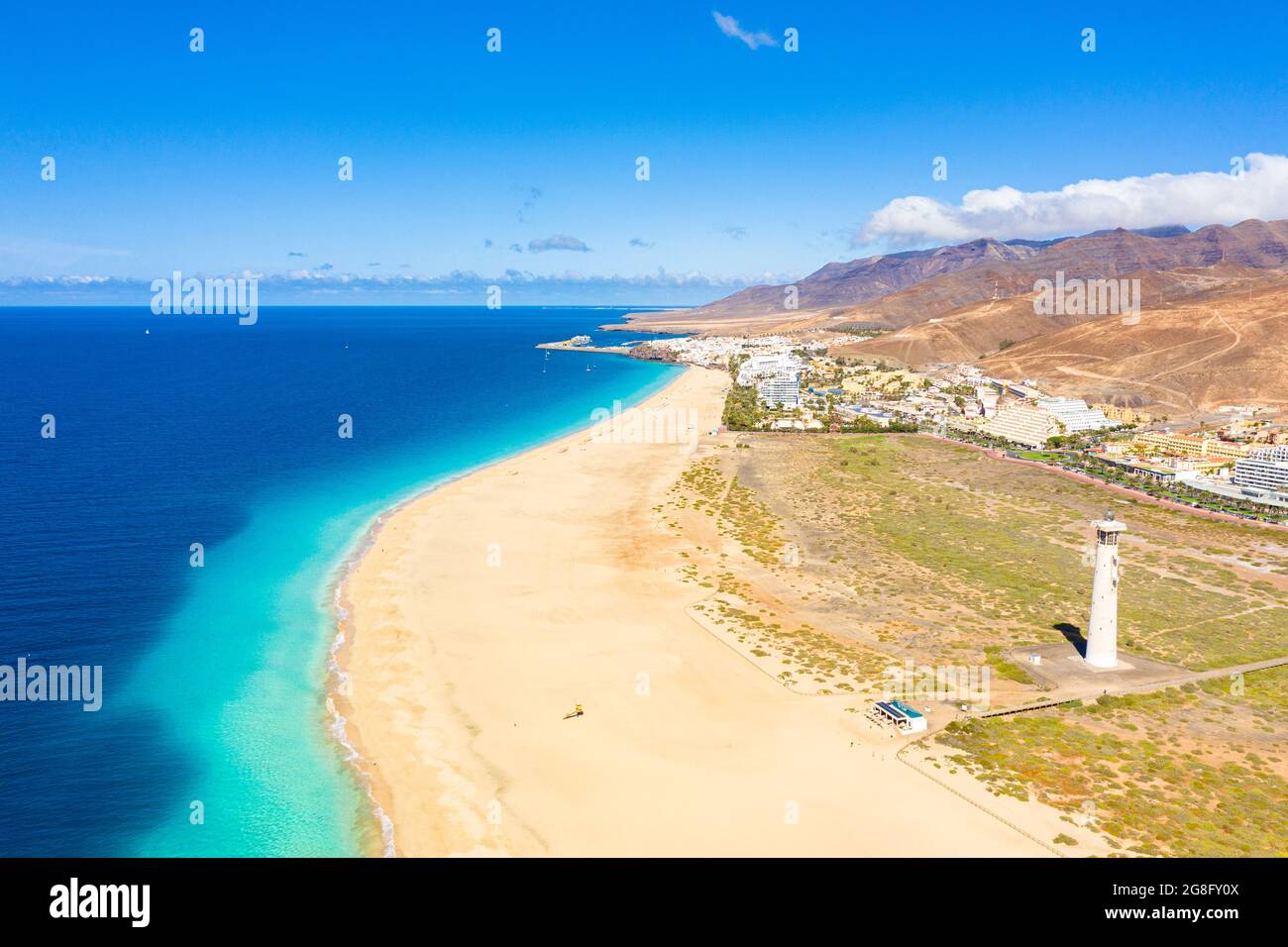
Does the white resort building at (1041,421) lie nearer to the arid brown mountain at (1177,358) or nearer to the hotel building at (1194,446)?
the hotel building at (1194,446)

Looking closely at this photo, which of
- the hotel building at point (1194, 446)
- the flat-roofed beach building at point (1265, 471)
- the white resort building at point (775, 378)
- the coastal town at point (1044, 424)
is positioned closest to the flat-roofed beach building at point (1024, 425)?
the coastal town at point (1044, 424)

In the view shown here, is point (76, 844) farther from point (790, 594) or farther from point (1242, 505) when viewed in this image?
point (1242, 505)

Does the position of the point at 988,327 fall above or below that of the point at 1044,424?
above

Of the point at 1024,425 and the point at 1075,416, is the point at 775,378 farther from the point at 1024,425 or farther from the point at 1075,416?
the point at 1075,416

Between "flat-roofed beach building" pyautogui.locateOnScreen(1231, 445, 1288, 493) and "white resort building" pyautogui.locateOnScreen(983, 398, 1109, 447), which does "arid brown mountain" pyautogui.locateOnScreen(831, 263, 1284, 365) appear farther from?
"flat-roofed beach building" pyautogui.locateOnScreen(1231, 445, 1288, 493)

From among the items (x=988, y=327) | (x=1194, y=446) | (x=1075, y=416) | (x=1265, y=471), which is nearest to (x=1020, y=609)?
(x=1265, y=471)

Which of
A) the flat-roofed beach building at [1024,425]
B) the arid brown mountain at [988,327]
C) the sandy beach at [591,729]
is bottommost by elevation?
the sandy beach at [591,729]
